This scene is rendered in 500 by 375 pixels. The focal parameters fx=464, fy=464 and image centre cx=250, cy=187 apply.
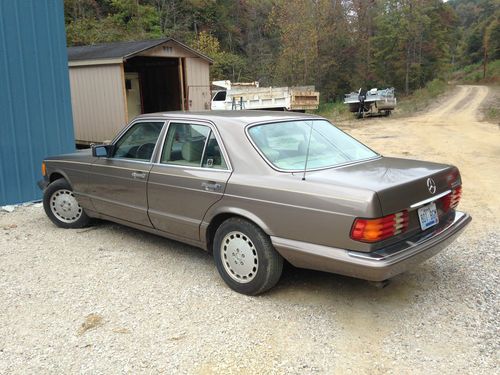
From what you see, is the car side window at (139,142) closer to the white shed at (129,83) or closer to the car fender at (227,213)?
the car fender at (227,213)

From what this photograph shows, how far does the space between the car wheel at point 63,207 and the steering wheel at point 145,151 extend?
A: 1.46 m

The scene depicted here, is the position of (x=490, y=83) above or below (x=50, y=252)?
above

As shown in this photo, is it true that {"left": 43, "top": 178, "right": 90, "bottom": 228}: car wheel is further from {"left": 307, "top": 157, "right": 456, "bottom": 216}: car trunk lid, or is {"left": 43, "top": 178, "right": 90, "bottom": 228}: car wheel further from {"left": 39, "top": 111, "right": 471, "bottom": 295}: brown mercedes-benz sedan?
{"left": 307, "top": 157, "right": 456, "bottom": 216}: car trunk lid

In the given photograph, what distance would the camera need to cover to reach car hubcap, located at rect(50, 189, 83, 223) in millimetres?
6062

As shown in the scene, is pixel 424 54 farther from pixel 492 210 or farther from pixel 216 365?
pixel 216 365

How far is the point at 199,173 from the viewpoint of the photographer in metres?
4.33

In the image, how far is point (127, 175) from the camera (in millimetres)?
5027

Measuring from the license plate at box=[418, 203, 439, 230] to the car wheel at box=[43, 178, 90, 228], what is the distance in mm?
4155

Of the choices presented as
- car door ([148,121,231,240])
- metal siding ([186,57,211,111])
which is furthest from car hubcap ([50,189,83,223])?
metal siding ([186,57,211,111])

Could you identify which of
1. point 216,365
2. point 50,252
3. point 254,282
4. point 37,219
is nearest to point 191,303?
point 254,282

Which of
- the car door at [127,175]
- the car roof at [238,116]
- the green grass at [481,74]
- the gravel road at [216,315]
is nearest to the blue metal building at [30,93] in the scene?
the gravel road at [216,315]

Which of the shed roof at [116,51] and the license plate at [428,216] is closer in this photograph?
the license plate at [428,216]

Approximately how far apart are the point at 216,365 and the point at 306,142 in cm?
218

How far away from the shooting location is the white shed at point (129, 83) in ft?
44.2
